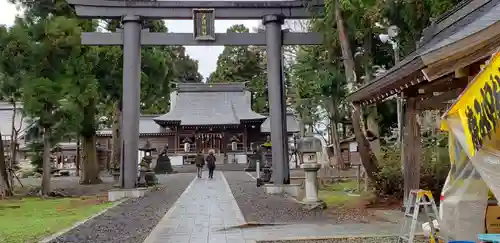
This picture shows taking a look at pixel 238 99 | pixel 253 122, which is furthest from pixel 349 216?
pixel 238 99

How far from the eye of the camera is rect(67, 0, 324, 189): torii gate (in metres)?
15.3

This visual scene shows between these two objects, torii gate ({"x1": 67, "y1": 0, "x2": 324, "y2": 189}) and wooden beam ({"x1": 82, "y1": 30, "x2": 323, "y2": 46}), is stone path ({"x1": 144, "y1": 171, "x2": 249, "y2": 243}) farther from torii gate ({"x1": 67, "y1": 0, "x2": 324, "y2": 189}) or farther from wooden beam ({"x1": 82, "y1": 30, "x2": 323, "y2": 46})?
wooden beam ({"x1": 82, "y1": 30, "x2": 323, "y2": 46})

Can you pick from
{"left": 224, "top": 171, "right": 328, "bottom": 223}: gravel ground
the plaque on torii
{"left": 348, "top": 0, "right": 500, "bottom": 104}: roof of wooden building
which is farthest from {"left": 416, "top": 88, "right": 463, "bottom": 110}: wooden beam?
the plaque on torii

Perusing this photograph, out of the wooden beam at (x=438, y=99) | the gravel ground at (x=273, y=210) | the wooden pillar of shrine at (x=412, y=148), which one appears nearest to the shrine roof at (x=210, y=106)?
the gravel ground at (x=273, y=210)

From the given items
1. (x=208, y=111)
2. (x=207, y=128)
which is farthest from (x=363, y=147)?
(x=208, y=111)

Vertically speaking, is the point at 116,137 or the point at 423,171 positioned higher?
the point at 116,137

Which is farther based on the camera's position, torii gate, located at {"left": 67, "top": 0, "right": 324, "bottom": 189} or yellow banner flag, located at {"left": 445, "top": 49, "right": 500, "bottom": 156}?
torii gate, located at {"left": 67, "top": 0, "right": 324, "bottom": 189}

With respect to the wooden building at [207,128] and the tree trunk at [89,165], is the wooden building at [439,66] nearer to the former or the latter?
the tree trunk at [89,165]

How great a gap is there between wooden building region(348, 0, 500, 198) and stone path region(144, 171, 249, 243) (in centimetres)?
361

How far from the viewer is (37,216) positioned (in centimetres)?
1204

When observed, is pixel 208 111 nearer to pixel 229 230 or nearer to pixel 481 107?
pixel 229 230

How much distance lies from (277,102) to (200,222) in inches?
276

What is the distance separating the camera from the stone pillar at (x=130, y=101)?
49.6 feet

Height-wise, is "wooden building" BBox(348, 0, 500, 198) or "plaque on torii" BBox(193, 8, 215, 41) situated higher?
"plaque on torii" BBox(193, 8, 215, 41)
